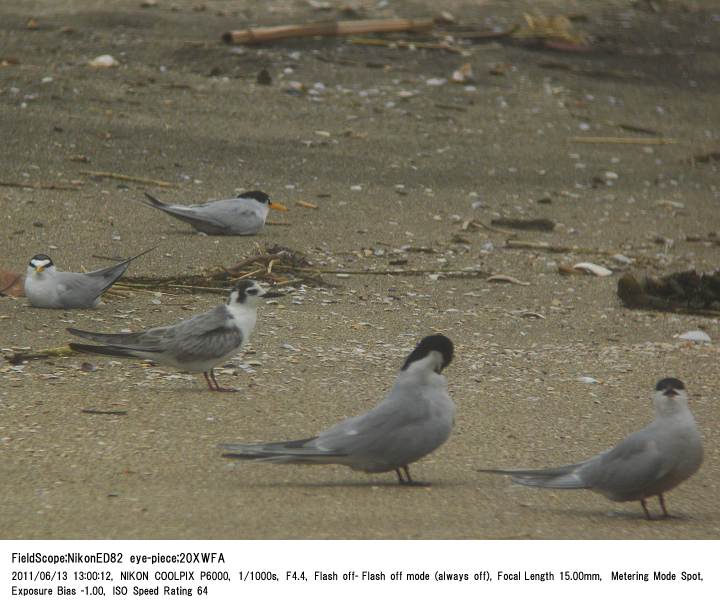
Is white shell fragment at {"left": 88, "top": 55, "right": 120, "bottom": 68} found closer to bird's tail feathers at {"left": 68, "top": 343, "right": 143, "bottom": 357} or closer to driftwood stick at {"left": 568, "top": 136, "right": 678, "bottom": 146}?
driftwood stick at {"left": 568, "top": 136, "right": 678, "bottom": 146}

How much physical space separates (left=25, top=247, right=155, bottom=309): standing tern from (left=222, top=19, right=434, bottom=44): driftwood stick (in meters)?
5.58

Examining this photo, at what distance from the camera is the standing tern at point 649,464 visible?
4.12m

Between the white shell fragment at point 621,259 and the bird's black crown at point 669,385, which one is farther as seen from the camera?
the white shell fragment at point 621,259

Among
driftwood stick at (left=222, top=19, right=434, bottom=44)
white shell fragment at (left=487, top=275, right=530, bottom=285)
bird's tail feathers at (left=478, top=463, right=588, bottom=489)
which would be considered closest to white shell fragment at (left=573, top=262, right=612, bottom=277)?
white shell fragment at (left=487, top=275, right=530, bottom=285)

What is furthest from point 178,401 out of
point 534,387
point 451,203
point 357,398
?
point 451,203

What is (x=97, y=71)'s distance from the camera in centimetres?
1091

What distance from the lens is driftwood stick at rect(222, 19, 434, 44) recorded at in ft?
38.1

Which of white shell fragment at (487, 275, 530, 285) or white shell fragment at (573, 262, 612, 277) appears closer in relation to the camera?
white shell fragment at (487, 275, 530, 285)

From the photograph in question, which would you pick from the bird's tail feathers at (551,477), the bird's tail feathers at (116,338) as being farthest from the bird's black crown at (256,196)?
the bird's tail feathers at (551,477)

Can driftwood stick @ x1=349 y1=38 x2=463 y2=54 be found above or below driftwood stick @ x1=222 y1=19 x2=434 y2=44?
below

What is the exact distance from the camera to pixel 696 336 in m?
6.75

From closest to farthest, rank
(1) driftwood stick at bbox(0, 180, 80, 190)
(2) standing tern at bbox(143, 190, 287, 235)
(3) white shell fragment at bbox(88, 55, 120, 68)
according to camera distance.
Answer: (2) standing tern at bbox(143, 190, 287, 235) < (1) driftwood stick at bbox(0, 180, 80, 190) < (3) white shell fragment at bbox(88, 55, 120, 68)

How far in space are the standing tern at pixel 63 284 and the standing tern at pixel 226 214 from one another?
1.41 meters

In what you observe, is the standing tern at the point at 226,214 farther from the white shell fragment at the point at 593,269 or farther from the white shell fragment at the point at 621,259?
the white shell fragment at the point at 621,259
